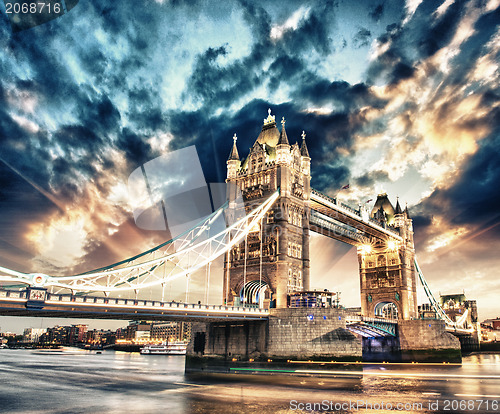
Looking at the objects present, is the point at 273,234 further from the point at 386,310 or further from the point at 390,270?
the point at 386,310

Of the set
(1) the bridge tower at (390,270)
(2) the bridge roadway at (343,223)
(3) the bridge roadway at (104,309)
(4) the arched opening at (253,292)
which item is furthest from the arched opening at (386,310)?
(3) the bridge roadway at (104,309)

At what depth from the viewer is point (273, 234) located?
182ft

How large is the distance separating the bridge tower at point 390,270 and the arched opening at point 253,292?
3808 cm

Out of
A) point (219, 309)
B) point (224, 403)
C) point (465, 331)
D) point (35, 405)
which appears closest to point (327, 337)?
point (219, 309)

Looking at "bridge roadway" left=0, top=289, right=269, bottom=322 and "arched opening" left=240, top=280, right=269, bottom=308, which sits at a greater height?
"arched opening" left=240, top=280, right=269, bottom=308

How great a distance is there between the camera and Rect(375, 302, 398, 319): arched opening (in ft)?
301

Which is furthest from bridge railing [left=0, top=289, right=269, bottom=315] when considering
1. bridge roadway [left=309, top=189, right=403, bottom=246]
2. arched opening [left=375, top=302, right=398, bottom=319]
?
arched opening [left=375, top=302, right=398, bottom=319]

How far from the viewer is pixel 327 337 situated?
44688 mm

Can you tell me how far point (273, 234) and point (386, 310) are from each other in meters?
53.4

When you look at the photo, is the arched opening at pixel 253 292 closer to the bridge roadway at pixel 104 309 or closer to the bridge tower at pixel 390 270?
the bridge roadway at pixel 104 309

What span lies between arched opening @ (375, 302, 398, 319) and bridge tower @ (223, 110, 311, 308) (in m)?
42.5

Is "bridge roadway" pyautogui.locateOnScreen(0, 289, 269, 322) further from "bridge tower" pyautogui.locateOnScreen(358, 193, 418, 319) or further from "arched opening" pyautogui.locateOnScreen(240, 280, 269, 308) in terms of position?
"bridge tower" pyautogui.locateOnScreen(358, 193, 418, 319)

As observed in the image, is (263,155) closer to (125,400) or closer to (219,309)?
(219,309)

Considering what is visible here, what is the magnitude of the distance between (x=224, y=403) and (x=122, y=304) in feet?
51.5
